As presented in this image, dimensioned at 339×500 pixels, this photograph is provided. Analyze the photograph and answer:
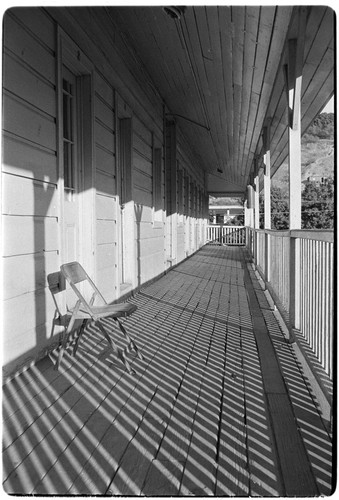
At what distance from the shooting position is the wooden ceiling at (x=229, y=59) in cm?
430

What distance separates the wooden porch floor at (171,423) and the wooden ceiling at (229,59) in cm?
201

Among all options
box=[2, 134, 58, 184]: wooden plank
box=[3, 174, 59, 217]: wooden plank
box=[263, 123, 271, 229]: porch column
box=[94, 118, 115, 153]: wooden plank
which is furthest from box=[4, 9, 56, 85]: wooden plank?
box=[263, 123, 271, 229]: porch column

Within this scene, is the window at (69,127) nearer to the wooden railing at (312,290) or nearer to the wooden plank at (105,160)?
the wooden plank at (105,160)

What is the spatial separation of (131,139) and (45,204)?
2791 mm

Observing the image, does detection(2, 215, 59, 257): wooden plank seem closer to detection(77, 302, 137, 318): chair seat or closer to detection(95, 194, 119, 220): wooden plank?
detection(77, 302, 137, 318): chair seat

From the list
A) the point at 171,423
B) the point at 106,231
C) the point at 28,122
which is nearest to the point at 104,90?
the point at 106,231

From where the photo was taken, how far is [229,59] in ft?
18.4

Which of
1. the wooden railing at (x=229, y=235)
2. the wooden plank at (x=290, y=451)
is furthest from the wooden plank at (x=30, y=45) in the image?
the wooden railing at (x=229, y=235)

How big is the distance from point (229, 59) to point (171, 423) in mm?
4547

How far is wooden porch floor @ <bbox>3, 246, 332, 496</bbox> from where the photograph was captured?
67.8 inches

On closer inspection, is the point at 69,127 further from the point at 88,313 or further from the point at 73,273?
the point at 88,313

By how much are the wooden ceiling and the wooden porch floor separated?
2.01 m

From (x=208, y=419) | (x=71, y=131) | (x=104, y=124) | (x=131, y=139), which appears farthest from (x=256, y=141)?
(x=208, y=419)

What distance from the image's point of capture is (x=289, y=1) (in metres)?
1.43
